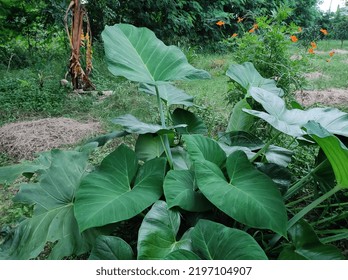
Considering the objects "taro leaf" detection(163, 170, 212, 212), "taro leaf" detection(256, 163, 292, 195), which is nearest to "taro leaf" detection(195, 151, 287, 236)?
"taro leaf" detection(163, 170, 212, 212)

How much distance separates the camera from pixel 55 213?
46.8 inches

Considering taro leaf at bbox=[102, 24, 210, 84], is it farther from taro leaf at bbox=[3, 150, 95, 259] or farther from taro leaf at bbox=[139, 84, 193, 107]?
taro leaf at bbox=[3, 150, 95, 259]

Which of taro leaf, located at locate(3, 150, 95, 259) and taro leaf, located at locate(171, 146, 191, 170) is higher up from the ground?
taro leaf, located at locate(171, 146, 191, 170)

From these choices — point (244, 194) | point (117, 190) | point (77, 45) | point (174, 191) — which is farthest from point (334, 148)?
point (77, 45)

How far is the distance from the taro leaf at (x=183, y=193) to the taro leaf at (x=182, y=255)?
169mm

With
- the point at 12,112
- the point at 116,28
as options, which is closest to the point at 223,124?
the point at 116,28

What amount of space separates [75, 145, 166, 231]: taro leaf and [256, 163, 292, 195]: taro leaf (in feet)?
1.35

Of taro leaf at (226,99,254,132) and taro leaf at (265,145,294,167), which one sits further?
taro leaf at (226,99,254,132)

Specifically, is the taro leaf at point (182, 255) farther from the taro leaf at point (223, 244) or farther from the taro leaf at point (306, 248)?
the taro leaf at point (306, 248)

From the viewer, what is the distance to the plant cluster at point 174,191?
0.95 meters

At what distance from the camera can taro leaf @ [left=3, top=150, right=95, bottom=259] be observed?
1.11m

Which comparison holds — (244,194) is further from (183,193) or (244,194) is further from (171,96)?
(171,96)

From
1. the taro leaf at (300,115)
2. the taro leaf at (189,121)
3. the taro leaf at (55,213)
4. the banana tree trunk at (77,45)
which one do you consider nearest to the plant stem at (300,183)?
the taro leaf at (300,115)
